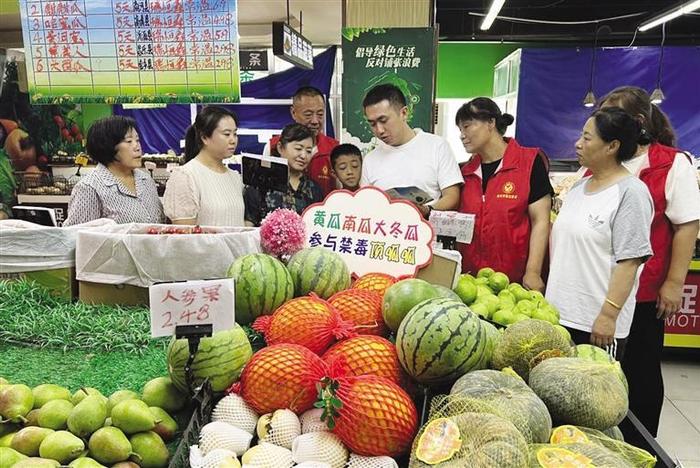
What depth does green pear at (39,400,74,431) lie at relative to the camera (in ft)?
3.27

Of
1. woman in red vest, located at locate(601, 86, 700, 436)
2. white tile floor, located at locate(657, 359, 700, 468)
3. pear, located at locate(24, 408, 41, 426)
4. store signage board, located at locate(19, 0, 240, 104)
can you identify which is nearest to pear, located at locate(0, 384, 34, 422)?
pear, located at locate(24, 408, 41, 426)

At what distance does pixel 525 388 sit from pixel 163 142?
10.0m

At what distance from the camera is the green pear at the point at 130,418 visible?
99 cm

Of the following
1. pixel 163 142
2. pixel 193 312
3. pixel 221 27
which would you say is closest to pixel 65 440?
pixel 193 312

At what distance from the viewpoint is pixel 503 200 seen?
2.53m

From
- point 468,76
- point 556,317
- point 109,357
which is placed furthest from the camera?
point 468,76

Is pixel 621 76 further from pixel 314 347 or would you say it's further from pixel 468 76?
pixel 314 347

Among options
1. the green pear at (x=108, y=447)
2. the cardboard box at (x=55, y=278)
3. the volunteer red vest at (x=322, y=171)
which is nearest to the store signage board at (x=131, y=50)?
the volunteer red vest at (x=322, y=171)

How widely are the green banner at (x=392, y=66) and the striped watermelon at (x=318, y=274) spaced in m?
2.05

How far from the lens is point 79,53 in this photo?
2555mm

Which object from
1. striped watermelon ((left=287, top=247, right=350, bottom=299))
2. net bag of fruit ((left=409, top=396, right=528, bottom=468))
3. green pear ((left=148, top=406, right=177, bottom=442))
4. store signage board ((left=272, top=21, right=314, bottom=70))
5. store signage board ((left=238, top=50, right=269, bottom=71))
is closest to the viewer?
net bag of fruit ((left=409, top=396, right=528, bottom=468))

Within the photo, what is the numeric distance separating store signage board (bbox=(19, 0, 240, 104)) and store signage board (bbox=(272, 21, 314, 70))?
2.80 metres

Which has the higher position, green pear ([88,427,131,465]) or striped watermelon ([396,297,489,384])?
striped watermelon ([396,297,489,384])

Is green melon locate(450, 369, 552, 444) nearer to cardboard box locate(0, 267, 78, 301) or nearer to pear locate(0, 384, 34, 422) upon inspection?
pear locate(0, 384, 34, 422)
